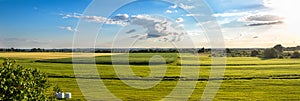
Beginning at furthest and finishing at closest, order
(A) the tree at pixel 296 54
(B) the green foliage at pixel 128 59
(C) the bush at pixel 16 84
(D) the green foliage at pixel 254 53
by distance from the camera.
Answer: (D) the green foliage at pixel 254 53 < (A) the tree at pixel 296 54 < (B) the green foliage at pixel 128 59 < (C) the bush at pixel 16 84

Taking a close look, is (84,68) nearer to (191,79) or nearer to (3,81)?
(191,79)

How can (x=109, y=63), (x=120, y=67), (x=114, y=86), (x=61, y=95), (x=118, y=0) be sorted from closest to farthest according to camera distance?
1. (x=118, y=0)
2. (x=61, y=95)
3. (x=114, y=86)
4. (x=120, y=67)
5. (x=109, y=63)

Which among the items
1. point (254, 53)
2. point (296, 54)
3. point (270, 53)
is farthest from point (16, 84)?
point (254, 53)

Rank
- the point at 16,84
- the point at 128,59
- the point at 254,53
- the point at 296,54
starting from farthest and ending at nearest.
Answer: the point at 254,53, the point at 296,54, the point at 128,59, the point at 16,84

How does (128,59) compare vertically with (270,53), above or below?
below

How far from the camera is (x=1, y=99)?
51.9 feet

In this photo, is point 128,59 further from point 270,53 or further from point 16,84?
point 16,84

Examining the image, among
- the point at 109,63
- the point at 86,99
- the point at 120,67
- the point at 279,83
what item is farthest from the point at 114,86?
the point at 109,63

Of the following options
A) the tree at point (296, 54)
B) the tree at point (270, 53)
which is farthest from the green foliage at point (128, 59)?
the tree at point (296, 54)

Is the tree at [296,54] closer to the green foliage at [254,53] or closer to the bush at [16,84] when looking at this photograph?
the green foliage at [254,53]

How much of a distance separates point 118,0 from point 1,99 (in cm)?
1371

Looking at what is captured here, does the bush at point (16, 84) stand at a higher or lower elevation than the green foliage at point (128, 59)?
lower

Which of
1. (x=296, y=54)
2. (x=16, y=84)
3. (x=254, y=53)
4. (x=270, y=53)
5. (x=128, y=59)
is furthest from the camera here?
(x=254, y=53)

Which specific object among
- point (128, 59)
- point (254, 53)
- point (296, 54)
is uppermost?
point (254, 53)
